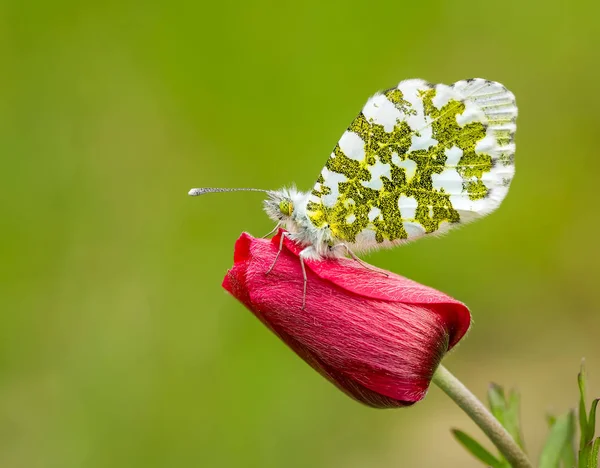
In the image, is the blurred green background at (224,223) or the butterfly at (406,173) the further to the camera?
the blurred green background at (224,223)

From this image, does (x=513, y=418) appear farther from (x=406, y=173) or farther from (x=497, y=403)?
(x=406, y=173)

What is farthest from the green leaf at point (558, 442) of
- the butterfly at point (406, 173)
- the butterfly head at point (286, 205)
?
the butterfly head at point (286, 205)

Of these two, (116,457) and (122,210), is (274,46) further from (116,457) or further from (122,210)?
(116,457)

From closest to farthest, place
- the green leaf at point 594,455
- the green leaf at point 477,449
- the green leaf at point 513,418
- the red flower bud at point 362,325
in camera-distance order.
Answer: the green leaf at point 594,455 < the red flower bud at point 362,325 < the green leaf at point 477,449 < the green leaf at point 513,418

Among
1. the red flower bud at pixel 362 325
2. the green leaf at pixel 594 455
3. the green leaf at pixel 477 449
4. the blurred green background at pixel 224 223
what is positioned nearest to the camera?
the green leaf at pixel 594 455

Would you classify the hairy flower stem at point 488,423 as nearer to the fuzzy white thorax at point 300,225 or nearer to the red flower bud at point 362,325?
the red flower bud at point 362,325

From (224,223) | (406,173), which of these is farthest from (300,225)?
(224,223)

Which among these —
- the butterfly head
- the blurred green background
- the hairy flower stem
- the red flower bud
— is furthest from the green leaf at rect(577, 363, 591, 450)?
the blurred green background
